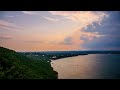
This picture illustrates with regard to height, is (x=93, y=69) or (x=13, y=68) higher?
(x=13, y=68)

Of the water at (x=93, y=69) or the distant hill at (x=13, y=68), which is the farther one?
the distant hill at (x=13, y=68)

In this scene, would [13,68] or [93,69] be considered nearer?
[13,68]

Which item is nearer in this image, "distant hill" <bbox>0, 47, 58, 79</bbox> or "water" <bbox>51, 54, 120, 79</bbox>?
"water" <bbox>51, 54, 120, 79</bbox>
